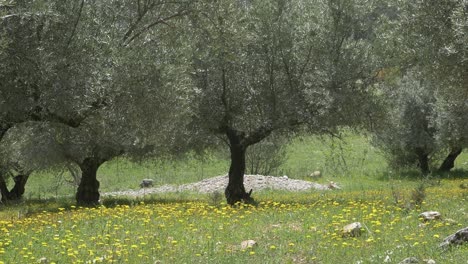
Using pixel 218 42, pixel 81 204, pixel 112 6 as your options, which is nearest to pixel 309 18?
pixel 218 42

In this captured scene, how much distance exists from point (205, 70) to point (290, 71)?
8.96 feet

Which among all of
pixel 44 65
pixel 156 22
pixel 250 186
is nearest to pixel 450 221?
pixel 44 65

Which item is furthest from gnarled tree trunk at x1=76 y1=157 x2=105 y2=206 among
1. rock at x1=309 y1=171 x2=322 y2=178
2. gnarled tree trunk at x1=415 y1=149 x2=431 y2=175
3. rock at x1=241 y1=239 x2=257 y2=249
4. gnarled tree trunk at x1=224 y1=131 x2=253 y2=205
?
gnarled tree trunk at x1=415 y1=149 x2=431 y2=175

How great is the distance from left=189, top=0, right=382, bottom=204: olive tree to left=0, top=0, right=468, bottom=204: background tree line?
4 cm

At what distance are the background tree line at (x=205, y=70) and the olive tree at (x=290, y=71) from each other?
38mm

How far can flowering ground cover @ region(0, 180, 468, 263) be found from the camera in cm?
991

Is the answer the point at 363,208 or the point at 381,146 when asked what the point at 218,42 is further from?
the point at 381,146

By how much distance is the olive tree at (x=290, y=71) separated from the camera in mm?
19500

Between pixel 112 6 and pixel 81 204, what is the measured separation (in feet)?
35.8

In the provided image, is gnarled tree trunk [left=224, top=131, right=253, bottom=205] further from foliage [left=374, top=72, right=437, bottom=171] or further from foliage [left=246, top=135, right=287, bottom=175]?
foliage [left=246, top=135, right=287, bottom=175]

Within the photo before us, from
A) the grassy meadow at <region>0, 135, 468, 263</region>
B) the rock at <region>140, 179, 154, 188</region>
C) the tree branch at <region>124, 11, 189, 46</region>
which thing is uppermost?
the tree branch at <region>124, 11, 189, 46</region>

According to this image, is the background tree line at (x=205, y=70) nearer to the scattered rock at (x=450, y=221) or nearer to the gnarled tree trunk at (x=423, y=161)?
the scattered rock at (x=450, y=221)

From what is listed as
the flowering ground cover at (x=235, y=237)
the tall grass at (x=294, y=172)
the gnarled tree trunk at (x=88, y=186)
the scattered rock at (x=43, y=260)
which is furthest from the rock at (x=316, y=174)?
the scattered rock at (x=43, y=260)

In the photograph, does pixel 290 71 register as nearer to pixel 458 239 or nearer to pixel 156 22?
pixel 156 22
